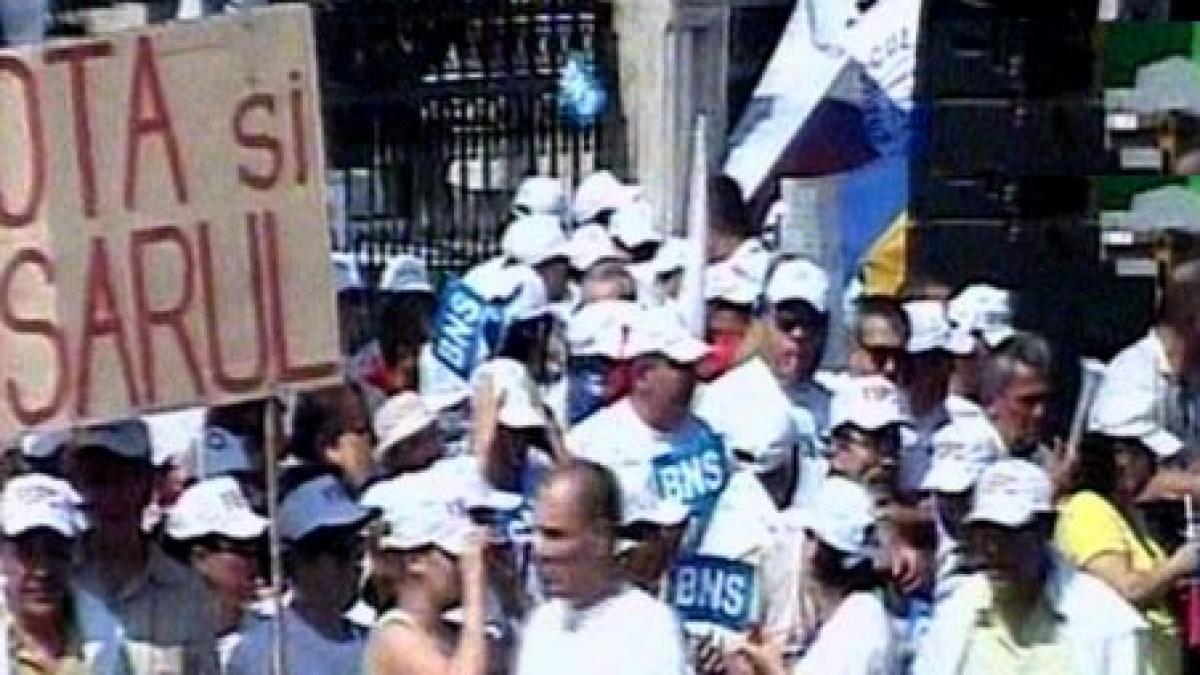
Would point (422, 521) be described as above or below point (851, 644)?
above

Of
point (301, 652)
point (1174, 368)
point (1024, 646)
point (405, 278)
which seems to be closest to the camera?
point (301, 652)

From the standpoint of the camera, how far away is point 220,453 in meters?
9.28

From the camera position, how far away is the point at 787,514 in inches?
359

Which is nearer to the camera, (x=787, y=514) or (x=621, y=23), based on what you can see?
(x=787, y=514)

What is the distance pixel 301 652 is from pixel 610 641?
2.30ft

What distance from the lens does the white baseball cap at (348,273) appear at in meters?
11.3

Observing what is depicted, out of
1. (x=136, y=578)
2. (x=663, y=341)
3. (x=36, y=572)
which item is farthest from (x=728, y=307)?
(x=36, y=572)

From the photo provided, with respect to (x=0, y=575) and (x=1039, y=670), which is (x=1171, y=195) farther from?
(x=0, y=575)

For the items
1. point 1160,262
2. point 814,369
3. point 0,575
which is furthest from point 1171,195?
point 0,575

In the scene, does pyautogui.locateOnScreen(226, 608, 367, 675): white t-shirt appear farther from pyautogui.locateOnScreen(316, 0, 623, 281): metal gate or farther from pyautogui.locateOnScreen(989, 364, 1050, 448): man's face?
pyautogui.locateOnScreen(316, 0, 623, 281): metal gate

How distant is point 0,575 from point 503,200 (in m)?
5.64

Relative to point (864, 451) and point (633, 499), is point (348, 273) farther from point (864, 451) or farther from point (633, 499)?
point (633, 499)

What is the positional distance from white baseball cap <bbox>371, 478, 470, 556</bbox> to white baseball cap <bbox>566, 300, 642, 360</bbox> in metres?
1.56

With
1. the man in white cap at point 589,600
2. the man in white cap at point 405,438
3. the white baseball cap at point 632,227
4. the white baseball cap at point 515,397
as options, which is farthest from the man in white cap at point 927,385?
the man in white cap at point 589,600
